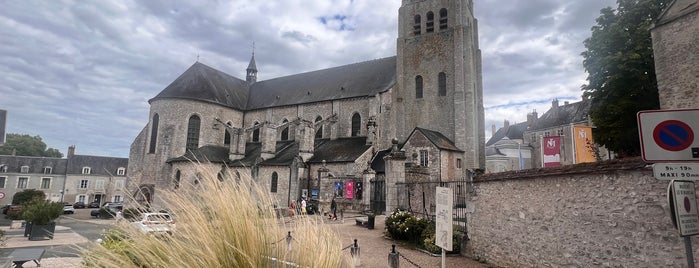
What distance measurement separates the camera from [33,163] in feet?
143

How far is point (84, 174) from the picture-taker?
149ft

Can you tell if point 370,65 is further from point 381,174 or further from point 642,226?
point 642,226

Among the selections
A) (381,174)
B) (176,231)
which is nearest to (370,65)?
(381,174)

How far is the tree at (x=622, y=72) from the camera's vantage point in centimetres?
1450

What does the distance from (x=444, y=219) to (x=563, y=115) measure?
41516mm

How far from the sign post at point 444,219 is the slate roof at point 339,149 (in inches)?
646

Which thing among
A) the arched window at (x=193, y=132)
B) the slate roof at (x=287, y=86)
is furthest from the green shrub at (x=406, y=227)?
the arched window at (x=193, y=132)

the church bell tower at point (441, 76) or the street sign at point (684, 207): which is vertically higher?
the church bell tower at point (441, 76)

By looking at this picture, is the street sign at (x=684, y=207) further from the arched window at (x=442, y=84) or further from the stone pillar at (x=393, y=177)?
the arched window at (x=442, y=84)

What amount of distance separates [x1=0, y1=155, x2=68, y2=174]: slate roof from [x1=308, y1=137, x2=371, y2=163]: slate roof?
120 ft

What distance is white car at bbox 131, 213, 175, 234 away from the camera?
1846mm

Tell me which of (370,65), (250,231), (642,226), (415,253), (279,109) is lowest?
(415,253)

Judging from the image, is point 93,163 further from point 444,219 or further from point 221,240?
point 221,240

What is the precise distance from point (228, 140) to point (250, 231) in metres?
34.2
